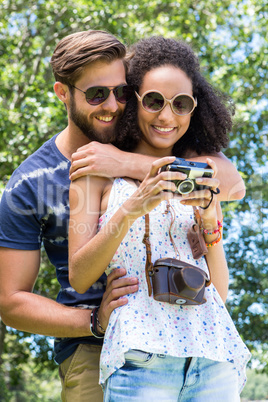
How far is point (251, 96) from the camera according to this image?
27.2 ft

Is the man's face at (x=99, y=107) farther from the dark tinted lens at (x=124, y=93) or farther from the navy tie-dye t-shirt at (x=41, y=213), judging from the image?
the navy tie-dye t-shirt at (x=41, y=213)

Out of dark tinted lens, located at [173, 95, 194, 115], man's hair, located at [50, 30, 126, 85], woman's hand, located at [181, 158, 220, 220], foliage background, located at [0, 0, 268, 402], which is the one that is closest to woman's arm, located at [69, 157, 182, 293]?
woman's hand, located at [181, 158, 220, 220]

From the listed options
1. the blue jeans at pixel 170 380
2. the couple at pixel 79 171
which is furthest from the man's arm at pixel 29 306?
the blue jeans at pixel 170 380

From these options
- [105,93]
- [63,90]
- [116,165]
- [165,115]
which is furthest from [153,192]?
[63,90]

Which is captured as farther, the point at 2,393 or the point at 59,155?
the point at 2,393

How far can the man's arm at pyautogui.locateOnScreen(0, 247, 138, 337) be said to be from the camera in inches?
88.4

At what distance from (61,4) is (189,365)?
7.70 m

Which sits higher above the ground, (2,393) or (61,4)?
(61,4)

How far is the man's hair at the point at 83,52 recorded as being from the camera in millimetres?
2471

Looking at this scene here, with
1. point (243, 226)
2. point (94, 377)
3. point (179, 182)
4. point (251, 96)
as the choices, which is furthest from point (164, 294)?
point (251, 96)

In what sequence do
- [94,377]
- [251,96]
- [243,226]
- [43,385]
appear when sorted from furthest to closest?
[43,385]
[251,96]
[243,226]
[94,377]

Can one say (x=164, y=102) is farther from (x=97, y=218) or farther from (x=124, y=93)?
(x=97, y=218)

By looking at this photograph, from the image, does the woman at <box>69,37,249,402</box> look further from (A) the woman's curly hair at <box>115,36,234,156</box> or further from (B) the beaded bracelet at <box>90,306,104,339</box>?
(B) the beaded bracelet at <box>90,306,104,339</box>

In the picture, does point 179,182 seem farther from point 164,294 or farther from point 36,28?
point 36,28
